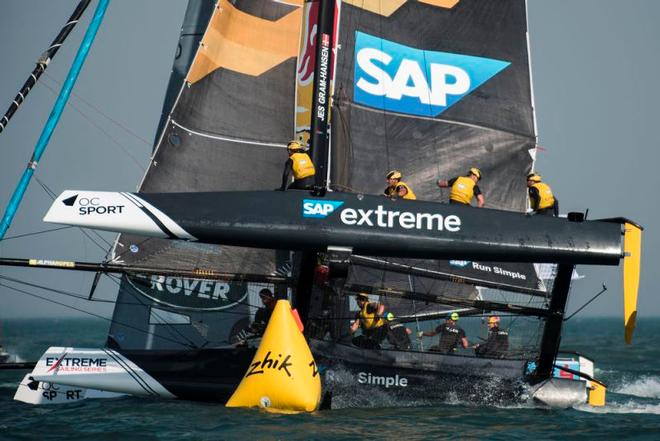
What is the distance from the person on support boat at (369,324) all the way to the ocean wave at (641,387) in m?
4.96

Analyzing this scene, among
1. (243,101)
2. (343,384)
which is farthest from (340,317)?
(243,101)

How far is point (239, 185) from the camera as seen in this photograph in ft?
46.0

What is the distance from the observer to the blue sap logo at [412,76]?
14.9 meters

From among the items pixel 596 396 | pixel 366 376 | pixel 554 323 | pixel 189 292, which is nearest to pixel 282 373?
pixel 366 376

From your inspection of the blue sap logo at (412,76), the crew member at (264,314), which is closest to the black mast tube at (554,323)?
the crew member at (264,314)

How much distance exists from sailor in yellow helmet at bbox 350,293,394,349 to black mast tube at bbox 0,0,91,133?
5.43 m

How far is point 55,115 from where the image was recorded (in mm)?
15078

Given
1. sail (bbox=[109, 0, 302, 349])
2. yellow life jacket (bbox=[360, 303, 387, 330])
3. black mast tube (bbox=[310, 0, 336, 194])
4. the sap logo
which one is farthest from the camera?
sail (bbox=[109, 0, 302, 349])

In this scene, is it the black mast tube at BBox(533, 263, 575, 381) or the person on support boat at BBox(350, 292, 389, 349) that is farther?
the person on support boat at BBox(350, 292, 389, 349)

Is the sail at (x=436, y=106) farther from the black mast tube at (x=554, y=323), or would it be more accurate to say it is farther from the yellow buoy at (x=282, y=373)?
the yellow buoy at (x=282, y=373)

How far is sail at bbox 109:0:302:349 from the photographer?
44.0 ft

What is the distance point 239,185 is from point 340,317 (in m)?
2.52

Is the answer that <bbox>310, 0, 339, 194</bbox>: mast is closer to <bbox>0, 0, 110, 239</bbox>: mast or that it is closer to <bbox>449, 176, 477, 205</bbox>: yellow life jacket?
<bbox>449, 176, 477, 205</bbox>: yellow life jacket

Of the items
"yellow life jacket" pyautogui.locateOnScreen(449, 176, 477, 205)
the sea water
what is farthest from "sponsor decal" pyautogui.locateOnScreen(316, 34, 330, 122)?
the sea water
